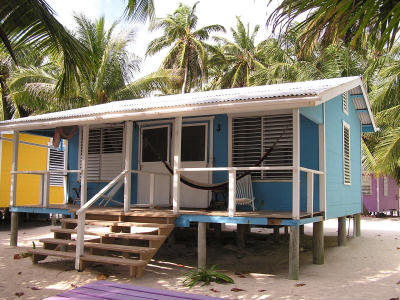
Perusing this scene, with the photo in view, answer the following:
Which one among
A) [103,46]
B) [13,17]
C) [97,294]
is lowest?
[97,294]

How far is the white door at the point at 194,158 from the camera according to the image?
31.3 feet

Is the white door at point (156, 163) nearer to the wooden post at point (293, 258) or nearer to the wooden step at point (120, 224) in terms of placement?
the wooden step at point (120, 224)

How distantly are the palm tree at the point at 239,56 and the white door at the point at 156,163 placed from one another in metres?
18.6

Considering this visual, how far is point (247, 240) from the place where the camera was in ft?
37.7

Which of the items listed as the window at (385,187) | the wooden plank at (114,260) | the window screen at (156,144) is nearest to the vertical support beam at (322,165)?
the window screen at (156,144)

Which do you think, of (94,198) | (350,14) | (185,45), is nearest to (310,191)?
(94,198)

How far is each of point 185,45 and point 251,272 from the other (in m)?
22.5

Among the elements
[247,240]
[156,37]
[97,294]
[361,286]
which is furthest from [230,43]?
[97,294]

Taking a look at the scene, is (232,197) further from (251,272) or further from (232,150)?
(232,150)

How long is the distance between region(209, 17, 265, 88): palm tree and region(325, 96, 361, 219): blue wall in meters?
16.9

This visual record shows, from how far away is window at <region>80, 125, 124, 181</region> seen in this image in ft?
35.7

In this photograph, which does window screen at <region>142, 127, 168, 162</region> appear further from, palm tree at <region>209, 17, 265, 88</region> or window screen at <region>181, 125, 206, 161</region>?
palm tree at <region>209, 17, 265, 88</region>

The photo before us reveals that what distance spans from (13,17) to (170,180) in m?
5.39

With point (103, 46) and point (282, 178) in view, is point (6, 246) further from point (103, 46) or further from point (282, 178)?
point (103, 46)
